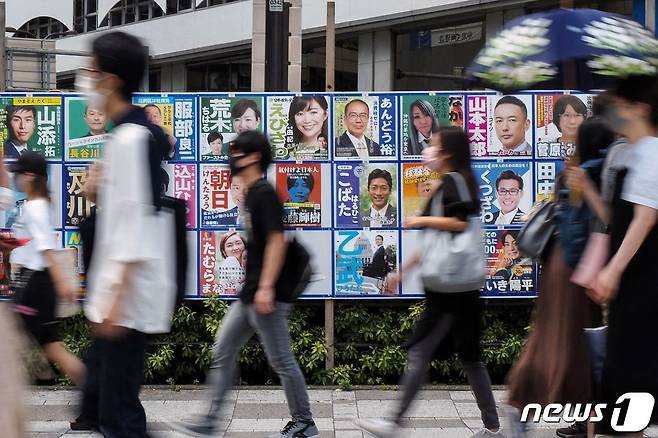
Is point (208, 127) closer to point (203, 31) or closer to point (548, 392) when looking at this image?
point (548, 392)

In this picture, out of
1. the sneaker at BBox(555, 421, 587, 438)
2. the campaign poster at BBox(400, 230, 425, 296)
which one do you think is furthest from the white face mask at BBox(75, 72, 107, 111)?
the campaign poster at BBox(400, 230, 425, 296)

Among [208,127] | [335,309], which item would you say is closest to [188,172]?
[208,127]

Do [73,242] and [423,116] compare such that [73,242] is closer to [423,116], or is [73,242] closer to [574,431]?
[423,116]

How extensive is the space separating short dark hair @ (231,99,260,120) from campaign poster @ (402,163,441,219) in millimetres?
1230

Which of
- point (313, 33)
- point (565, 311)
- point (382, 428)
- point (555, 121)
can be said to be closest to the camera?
point (565, 311)

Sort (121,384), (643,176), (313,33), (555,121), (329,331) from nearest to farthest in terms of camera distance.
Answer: (121,384), (643,176), (555,121), (329,331), (313,33)

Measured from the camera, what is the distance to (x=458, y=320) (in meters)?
5.03

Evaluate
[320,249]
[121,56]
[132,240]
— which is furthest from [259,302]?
[320,249]

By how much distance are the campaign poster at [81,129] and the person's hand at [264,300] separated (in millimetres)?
2713

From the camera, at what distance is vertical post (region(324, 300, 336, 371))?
726cm

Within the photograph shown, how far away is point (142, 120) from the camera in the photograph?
11.9 ft

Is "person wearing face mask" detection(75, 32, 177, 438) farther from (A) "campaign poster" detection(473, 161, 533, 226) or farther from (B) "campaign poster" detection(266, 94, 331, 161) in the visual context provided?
(A) "campaign poster" detection(473, 161, 533, 226)

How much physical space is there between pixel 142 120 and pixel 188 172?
3.63 m

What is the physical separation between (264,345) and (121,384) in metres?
1.82
